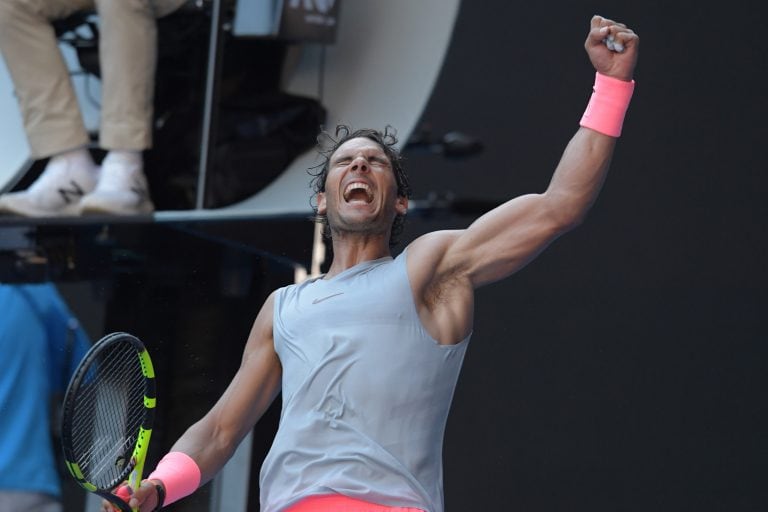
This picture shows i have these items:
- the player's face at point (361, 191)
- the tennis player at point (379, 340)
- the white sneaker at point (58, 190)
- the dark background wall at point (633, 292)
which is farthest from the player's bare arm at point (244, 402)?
the white sneaker at point (58, 190)

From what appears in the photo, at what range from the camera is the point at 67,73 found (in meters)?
3.33

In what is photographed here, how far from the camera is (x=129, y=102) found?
327cm

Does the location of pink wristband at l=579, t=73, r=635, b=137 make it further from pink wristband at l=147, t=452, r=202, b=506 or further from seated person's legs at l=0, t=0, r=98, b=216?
seated person's legs at l=0, t=0, r=98, b=216

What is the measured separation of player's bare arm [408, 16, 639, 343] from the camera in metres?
2.25

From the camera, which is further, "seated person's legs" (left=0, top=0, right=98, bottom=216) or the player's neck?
"seated person's legs" (left=0, top=0, right=98, bottom=216)

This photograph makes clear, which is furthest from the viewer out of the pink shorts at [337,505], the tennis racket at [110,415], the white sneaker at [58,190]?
the white sneaker at [58,190]

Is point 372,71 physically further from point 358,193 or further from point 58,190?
point 358,193

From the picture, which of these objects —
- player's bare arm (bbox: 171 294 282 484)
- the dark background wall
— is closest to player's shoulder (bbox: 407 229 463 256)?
player's bare arm (bbox: 171 294 282 484)

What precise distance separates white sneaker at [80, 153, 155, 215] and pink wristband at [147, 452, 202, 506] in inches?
36.0

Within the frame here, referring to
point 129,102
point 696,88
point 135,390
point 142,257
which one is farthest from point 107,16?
point 696,88

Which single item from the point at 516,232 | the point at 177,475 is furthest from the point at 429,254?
the point at 177,475

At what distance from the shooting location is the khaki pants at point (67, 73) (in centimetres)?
327

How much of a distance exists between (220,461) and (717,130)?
1.21 meters

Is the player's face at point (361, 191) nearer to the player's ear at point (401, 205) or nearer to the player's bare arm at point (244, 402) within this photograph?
the player's ear at point (401, 205)
